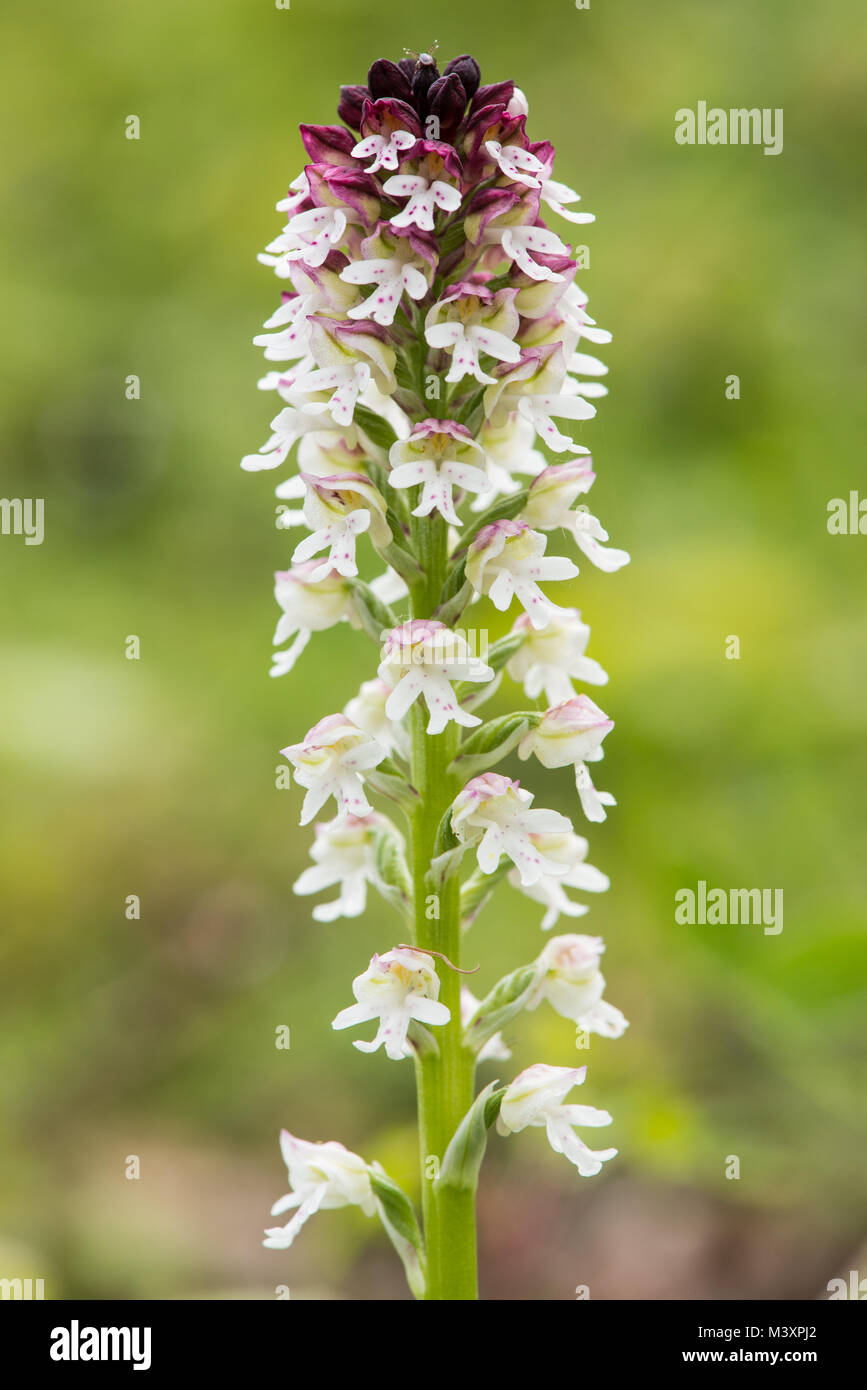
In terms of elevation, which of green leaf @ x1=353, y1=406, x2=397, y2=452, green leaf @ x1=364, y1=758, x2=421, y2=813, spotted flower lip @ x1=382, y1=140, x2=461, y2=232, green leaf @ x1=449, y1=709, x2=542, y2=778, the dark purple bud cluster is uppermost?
the dark purple bud cluster

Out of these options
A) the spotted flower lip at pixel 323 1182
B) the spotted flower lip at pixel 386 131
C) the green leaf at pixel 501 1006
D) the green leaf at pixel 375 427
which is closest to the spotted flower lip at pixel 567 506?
the green leaf at pixel 375 427

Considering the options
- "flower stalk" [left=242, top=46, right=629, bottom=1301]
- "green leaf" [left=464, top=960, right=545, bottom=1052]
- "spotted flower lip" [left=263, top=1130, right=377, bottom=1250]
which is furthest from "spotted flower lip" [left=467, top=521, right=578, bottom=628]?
"spotted flower lip" [left=263, top=1130, right=377, bottom=1250]

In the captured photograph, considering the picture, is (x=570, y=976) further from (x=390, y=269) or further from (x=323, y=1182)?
(x=390, y=269)

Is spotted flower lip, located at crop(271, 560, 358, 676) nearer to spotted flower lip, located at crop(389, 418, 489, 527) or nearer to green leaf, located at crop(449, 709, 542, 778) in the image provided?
spotted flower lip, located at crop(389, 418, 489, 527)

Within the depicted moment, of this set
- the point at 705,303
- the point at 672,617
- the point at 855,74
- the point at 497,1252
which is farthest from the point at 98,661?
the point at 855,74

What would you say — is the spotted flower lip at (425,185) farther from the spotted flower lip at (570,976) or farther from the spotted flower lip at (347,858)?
the spotted flower lip at (570,976)
